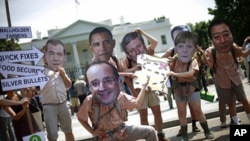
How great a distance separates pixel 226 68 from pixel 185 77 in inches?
25.7

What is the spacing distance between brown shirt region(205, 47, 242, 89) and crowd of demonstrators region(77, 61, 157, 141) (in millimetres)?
1697

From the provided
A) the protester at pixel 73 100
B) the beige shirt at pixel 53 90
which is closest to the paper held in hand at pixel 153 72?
the beige shirt at pixel 53 90

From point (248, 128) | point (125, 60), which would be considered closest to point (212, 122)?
point (125, 60)

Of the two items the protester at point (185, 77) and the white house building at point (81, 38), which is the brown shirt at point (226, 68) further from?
the white house building at point (81, 38)

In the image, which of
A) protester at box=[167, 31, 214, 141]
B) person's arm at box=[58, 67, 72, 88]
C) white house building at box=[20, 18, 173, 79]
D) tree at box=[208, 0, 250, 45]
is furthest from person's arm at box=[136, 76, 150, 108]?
tree at box=[208, 0, 250, 45]

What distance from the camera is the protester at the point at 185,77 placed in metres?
4.24

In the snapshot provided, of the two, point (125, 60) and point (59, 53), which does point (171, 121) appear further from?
point (59, 53)

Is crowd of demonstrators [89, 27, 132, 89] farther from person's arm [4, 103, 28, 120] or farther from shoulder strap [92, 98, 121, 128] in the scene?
person's arm [4, 103, 28, 120]

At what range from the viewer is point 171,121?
6.11m

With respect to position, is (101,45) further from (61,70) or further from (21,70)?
(21,70)

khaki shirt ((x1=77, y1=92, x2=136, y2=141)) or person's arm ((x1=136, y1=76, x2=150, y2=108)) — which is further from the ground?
person's arm ((x1=136, y1=76, x2=150, y2=108))

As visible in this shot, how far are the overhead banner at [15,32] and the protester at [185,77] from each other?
7.16 ft

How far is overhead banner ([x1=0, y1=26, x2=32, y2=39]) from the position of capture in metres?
4.27

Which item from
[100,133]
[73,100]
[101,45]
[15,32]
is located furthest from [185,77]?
[73,100]
